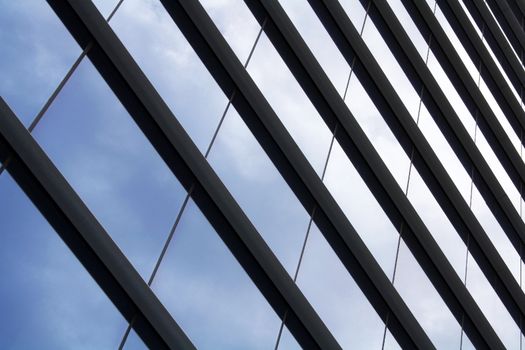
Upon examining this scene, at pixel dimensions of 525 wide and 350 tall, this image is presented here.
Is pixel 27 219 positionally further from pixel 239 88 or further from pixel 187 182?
pixel 239 88

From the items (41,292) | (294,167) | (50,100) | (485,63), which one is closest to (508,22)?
(485,63)

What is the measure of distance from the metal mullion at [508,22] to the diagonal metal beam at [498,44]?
2038 millimetres

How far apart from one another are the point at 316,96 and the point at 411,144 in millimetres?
4386

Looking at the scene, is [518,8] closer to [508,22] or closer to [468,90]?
[508,22]

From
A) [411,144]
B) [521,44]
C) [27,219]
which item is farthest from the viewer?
[521,44]

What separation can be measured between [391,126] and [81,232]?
12.0m

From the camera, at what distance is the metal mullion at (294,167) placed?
15.1 meters

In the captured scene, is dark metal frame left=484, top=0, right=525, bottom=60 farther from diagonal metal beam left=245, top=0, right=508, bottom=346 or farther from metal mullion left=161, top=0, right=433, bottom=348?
metal mullion left=161, top=0, right=433, bottom=348

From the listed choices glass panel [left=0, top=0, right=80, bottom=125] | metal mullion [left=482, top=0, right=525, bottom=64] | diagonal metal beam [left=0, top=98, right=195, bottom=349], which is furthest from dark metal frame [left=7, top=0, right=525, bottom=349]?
metal mullion [left=482, top=0, right=525, bottom=64]

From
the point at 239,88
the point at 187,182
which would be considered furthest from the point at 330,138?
the point at 187,182

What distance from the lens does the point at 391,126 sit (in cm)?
2066

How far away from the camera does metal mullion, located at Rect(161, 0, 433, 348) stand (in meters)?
15.1

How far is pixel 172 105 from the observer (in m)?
13.3

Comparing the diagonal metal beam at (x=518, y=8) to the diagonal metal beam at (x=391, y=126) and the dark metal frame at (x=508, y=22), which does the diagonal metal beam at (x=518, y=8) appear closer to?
the dark metal frame at (x=508, y=22)
